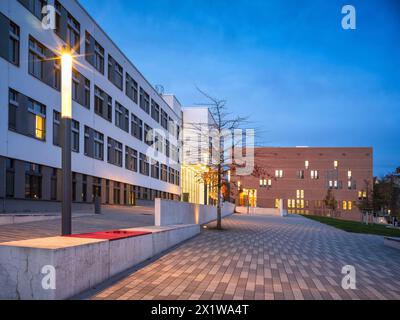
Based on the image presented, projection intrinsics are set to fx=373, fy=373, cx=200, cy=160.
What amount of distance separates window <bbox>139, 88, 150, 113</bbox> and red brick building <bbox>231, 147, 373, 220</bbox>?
4983cm

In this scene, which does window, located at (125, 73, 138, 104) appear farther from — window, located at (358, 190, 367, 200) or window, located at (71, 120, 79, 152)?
window, located at (358, 190, 367, 200)

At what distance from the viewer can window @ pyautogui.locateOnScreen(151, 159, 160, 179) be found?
4638cm

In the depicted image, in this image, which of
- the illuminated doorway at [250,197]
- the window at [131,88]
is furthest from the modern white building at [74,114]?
the illuminated doorway at [250,197]

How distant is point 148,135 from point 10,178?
25651 millimetres

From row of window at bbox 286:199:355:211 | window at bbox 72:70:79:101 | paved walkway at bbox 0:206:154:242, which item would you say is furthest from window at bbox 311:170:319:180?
paved walkway at bbox 0:206:154:242

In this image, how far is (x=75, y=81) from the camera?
1054 inches

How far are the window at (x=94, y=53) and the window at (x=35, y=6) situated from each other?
620 centimetres

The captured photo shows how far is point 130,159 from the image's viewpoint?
38.7 m

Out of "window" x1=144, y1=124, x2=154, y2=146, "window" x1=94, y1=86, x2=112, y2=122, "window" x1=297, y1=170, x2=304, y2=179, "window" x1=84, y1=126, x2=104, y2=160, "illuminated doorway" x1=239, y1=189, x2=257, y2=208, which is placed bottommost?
"illuminated doorway" x1=239, y1=189, x2=257, y2=208

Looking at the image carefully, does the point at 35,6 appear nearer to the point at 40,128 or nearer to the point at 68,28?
the point at 68,28

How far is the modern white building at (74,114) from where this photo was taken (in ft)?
64.7
